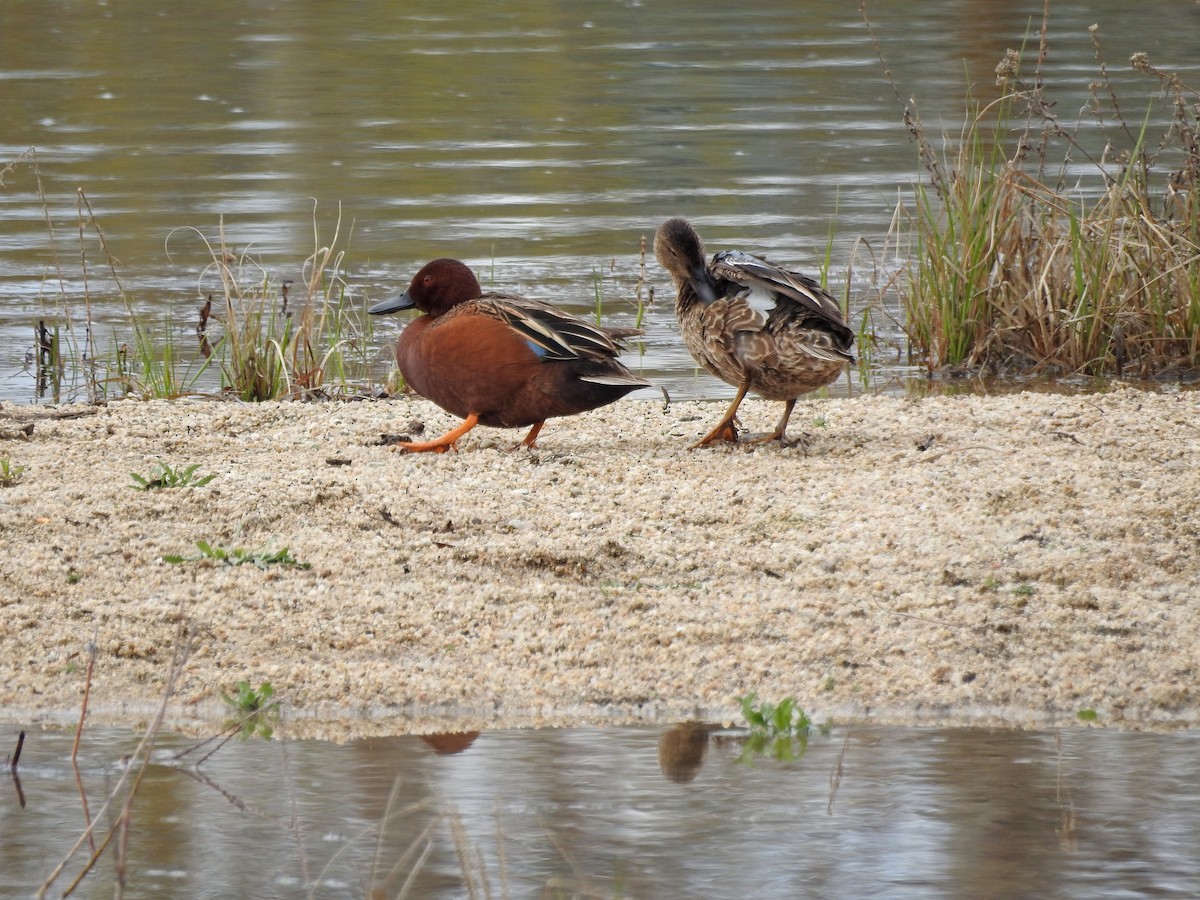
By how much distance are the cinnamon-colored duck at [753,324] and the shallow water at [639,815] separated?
225cm

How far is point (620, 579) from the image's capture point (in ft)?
15.1

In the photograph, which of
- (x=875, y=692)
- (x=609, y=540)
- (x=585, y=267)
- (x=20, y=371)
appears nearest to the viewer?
(x=875, y=692)

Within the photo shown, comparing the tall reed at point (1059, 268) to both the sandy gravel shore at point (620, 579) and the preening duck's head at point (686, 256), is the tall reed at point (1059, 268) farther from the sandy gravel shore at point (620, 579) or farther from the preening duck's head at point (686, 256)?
the preening duck's head at point (686, 256)

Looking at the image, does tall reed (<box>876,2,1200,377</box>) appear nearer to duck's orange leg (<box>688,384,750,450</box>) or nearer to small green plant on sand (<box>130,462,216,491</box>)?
duck's orange leg (<box>688,384,750,450</box>)

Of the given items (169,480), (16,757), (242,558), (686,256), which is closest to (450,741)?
(16,757)

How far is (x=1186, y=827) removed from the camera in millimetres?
3156

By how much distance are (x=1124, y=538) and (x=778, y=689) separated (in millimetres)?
1392

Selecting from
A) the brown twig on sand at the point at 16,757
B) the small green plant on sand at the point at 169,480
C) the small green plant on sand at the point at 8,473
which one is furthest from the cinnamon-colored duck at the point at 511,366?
the brown twig on sand at the point at 16,757

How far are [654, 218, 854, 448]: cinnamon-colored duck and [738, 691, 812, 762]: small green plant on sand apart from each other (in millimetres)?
2183

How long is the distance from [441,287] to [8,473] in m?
1.61

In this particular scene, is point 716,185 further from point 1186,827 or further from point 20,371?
point 1186,827

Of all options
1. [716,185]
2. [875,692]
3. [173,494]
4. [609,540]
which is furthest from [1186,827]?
[716,185]

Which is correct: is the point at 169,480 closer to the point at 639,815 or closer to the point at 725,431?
the point at 725,431

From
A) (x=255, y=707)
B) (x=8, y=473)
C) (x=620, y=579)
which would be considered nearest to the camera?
(x=255, y=707)
